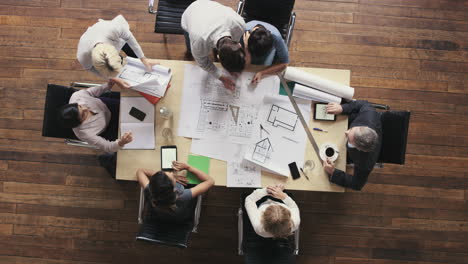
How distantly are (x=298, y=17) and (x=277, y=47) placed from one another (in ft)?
3.70

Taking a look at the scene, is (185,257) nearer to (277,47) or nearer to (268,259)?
(268,259)

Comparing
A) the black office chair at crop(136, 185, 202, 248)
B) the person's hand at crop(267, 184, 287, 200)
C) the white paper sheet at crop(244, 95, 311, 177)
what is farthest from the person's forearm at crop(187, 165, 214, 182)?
the person's hand at crop(267, 184, 287, 200)

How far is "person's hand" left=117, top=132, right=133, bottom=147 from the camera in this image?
7.23ft

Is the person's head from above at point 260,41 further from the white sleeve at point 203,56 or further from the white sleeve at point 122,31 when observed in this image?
the white sleeve at point 122,31

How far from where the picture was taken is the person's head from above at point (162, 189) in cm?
194

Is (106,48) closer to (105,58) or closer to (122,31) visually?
(105,58)

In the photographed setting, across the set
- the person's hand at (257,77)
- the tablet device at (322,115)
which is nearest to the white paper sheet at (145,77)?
the person's hand at (257,77)

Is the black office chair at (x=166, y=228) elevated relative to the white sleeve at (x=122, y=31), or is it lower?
lower

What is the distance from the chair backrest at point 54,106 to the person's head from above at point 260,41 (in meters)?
1.33

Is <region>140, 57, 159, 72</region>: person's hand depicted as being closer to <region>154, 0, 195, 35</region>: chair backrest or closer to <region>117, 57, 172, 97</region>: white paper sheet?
<region>117, 57, 172, 97</region>: white paper sheet

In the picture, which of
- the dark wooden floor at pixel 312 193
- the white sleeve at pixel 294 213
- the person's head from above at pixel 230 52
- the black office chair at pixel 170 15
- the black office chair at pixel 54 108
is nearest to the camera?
the person's head from above at pixel 230 52

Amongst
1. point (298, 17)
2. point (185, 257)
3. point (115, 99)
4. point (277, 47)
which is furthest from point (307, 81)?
point (185, 257)

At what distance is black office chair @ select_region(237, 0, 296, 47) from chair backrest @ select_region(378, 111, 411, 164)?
99 cm

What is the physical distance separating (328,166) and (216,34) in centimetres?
115
